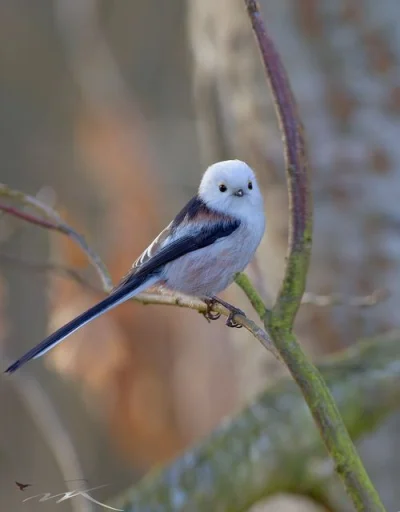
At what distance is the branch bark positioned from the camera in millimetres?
2141

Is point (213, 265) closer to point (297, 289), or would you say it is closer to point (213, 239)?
point (213, 239)

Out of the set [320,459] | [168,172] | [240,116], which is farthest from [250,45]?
[168,172]

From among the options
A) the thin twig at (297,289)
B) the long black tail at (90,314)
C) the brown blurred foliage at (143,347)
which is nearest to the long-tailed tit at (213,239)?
the long black tail at (90,314)

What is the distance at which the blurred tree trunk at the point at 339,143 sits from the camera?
321 cm

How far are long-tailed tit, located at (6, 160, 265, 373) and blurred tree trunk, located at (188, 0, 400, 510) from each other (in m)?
1.19

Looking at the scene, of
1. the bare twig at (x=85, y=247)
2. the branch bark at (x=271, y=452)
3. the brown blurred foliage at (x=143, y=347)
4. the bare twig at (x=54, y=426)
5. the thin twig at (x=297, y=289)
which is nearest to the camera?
the thin twig at (x=297, y=289)

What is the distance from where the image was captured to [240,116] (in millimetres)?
3441

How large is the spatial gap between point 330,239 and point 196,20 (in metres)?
1.13

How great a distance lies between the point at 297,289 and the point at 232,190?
77cm

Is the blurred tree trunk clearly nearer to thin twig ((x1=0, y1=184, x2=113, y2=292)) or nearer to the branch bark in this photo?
the branch bark

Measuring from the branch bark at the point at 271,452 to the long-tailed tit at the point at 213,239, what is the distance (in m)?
0.33

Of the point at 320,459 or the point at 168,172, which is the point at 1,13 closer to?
the point at 168,172

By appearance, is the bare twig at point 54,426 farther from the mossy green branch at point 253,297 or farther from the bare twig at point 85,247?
the mossy green branch at point 253,297

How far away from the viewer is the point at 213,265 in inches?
81.4
